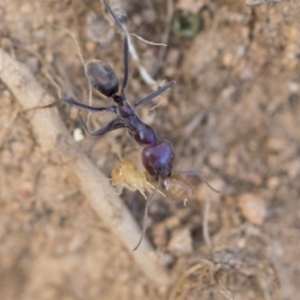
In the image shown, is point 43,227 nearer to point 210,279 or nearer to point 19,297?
point 19,297

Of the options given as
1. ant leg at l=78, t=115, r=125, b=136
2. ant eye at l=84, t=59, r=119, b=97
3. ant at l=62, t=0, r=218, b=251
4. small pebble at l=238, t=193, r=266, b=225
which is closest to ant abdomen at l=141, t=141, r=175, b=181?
ant at l=62, t=0, r=218, b=251

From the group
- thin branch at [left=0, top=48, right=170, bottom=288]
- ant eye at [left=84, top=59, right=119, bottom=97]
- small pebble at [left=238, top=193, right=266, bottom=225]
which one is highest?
ant eye at [left=84, top=59, right=119, bottom=97]

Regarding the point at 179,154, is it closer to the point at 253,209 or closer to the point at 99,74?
the point at 253,209

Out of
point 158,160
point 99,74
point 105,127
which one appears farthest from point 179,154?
point 99,74

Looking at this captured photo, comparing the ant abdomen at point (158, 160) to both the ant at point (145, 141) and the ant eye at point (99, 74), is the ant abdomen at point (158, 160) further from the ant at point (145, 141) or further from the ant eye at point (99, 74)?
the ant eye at point (99, 74)

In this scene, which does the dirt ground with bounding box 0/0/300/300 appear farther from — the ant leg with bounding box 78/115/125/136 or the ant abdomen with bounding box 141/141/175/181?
the ant abdomen with bounding box 141/141/175/181

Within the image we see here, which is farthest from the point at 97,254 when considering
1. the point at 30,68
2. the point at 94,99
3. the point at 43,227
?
the point at 30,68
